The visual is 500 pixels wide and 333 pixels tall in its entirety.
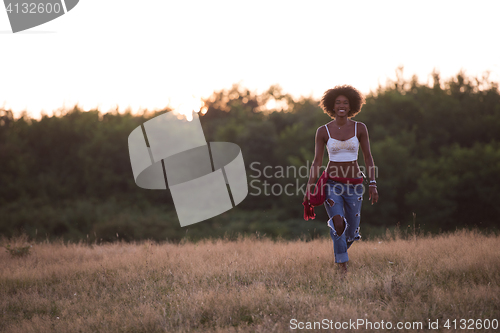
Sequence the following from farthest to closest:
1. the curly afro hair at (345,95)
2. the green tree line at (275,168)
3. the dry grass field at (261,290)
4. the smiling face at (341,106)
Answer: the green tree line at (275,168) → the curly afro hair at (345,95) → the smiling face at (341,106) → the dry grass field at (261,290)

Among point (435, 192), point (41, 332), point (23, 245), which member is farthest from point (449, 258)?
point (435, 192)

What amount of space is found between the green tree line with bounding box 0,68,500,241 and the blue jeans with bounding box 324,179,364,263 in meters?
20.3

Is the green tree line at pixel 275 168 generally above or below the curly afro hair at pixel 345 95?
below

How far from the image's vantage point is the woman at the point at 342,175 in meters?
4.65

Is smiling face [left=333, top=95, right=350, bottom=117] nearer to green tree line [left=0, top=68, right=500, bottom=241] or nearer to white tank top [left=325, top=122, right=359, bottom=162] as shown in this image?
white tank top [left=325, top=122, right=359, bottom=162]

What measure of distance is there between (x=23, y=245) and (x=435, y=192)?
24.7 metres

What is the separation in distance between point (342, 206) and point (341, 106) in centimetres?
124

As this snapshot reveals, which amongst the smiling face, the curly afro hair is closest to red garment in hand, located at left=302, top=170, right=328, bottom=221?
the smiling face

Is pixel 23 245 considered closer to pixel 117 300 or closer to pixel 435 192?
pixel 117 300

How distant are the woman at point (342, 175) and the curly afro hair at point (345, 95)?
0.23m

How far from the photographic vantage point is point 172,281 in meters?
5.28

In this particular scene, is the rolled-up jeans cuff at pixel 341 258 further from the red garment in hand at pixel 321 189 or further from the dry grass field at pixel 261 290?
the red garment in hand at pixel 321 189

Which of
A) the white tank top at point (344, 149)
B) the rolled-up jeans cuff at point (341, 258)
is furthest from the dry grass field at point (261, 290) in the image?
the white tank top at point (344, 149)

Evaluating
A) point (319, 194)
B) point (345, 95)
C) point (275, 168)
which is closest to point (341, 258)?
point (319, 194)
